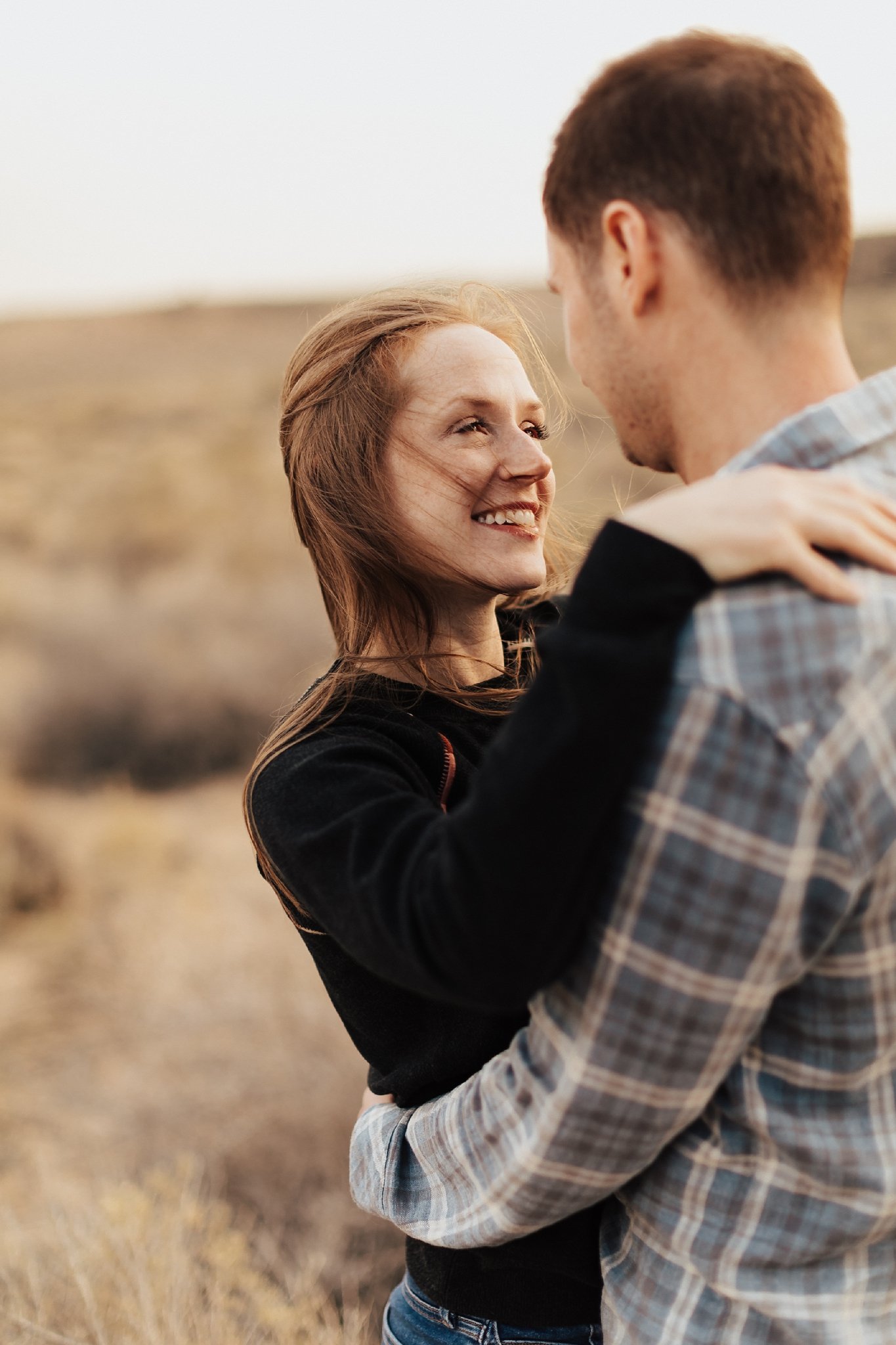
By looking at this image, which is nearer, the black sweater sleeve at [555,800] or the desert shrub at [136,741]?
the black sweater sleeve at [555,800]

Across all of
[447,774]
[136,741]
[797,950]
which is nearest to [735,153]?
[797,950]

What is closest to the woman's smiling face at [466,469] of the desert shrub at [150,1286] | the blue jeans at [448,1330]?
the blue jeans at [448,1330]

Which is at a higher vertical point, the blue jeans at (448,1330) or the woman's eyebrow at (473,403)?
the woman's eyebrow at (473,403)

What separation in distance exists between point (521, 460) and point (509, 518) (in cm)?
9

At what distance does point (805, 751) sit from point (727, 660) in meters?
0.10

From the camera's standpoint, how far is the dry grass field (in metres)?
3.21

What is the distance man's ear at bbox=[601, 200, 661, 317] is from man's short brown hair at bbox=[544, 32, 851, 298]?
0.6 inches

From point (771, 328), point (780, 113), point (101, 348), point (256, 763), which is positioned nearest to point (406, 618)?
point (256, 763)

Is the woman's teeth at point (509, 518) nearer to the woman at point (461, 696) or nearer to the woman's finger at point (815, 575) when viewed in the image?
the woman at point (461, 696)

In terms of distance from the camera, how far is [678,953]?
99cm

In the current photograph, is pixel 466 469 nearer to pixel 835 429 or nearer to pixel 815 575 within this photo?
pixel 835 429

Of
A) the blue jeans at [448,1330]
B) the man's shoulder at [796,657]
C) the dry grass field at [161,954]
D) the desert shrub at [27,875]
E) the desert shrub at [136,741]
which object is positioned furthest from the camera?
the desert shrub at [136,741]

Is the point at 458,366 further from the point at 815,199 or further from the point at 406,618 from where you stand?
the point at 815,199

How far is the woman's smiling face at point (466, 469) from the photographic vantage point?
5.63 ft
